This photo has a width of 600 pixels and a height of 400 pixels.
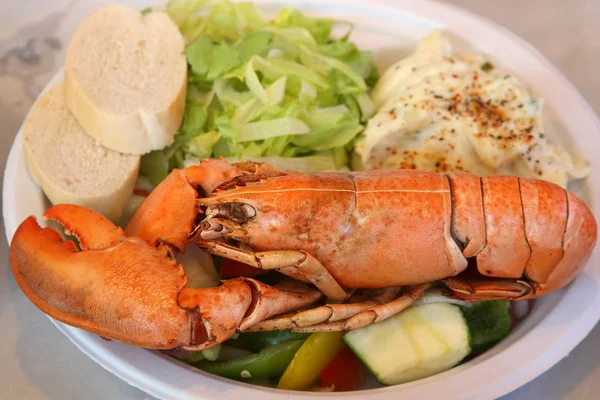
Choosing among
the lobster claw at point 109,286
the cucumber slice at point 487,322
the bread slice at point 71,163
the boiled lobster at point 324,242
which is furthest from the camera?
the bread slice at point 71,163

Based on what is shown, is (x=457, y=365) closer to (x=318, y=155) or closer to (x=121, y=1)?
(x=318, y=155)

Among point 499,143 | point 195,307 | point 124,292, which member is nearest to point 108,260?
point 124,292

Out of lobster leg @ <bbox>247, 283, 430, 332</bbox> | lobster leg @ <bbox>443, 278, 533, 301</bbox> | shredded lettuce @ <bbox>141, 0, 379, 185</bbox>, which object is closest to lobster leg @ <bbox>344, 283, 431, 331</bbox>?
lobster leg @ <bbox>247, 283, 430, 332</bbox>

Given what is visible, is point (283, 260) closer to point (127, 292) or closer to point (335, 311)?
point (335, 311)

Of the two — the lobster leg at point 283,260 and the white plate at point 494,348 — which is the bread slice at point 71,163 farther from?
the lobster leg at point 283,260

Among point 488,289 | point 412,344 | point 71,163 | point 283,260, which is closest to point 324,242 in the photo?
point 283,260

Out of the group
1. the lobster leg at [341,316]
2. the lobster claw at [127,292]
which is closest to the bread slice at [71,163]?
the lobster claw at [127,292]
